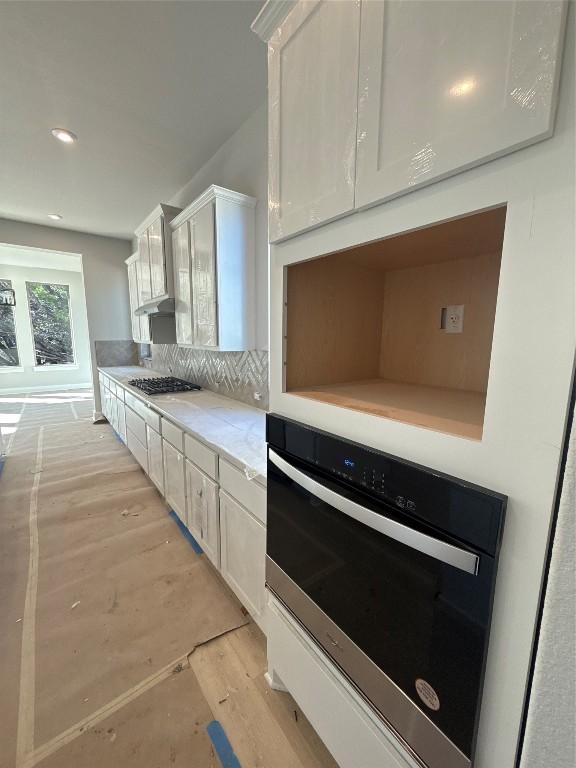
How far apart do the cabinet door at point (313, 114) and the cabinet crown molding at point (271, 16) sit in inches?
0.9

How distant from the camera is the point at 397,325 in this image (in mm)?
1230

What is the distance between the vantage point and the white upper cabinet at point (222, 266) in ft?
7.14

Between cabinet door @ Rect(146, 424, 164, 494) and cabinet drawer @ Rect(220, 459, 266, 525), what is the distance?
110 cm

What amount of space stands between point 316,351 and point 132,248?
16.5ft

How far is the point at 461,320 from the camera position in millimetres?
1025

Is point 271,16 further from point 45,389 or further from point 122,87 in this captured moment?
point 45,389

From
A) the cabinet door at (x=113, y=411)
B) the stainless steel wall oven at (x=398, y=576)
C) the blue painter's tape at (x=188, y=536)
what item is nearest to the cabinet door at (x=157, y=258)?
the cabinet door at (x=113, y=411)

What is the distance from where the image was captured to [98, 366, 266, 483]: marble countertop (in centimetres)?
140

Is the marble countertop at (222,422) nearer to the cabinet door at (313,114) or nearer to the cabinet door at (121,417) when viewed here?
the cabinet door at (121,417)

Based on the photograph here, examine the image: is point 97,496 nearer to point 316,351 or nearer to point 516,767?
point 316,351

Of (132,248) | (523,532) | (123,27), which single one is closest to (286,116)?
(523,532)

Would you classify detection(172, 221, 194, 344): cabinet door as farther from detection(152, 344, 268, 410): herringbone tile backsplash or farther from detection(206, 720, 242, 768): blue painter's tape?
detection(206, 720, 242, 768): blue painter's tape

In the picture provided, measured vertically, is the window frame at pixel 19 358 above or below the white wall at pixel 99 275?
below

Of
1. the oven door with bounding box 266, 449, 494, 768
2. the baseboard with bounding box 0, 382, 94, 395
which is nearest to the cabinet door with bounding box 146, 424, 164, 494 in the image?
the oven door with bounding box 266, 449, 494, 768
